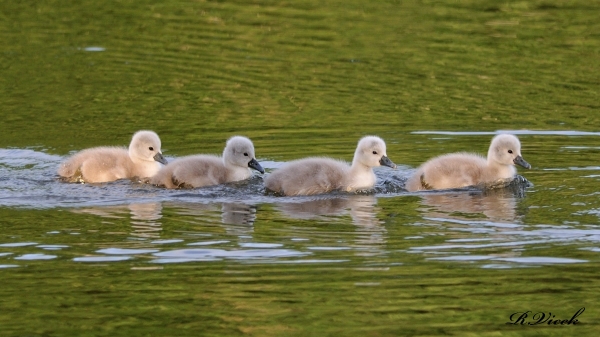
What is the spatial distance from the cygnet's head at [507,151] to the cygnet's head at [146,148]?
9.07 ft

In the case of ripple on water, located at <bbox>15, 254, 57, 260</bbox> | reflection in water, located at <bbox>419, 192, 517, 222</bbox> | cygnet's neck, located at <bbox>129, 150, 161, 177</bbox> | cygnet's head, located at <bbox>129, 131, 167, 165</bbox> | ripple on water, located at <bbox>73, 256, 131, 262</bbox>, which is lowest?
reflection in water, located at <bbox>419, 192, 517, 222</bbox>

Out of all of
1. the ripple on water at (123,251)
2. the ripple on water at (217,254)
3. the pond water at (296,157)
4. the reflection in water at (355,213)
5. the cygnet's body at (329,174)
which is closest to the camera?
the pond water at (296,157)

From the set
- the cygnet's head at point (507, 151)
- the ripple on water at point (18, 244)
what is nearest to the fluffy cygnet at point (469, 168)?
the cygnet's head at point (507, 151)

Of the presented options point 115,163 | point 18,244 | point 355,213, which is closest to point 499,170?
point 355,213

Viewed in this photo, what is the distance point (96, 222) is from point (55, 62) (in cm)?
781

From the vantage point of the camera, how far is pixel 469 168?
381 inches

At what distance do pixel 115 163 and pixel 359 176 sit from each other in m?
2.08

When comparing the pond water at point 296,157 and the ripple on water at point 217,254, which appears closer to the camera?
the pond water at point 296,157

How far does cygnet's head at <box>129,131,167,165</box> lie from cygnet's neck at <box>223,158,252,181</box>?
58 centimetres

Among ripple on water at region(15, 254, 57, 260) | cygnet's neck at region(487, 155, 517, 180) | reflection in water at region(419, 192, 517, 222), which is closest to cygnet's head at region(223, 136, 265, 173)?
reflection in water at region(419, 192, 517, 222)

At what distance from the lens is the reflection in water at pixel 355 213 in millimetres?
7652

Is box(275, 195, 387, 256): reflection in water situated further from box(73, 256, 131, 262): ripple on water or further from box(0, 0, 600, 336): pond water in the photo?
box(73, 256, 131, 262): ripple on water

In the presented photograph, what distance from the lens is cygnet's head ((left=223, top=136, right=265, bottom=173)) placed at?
32.4 ft

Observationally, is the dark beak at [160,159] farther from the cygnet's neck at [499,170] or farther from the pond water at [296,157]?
the cygnet's neck at [499,170]
